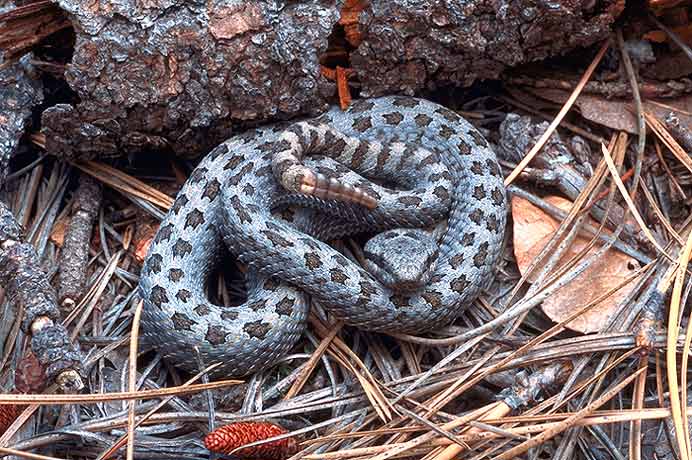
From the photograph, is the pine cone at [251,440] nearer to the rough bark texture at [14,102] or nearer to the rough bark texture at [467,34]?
the rough bark texture at [14,102]

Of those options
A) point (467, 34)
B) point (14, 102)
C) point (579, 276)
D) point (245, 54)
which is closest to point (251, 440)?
point (579, 276)

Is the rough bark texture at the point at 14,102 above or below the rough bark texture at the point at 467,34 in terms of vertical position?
above

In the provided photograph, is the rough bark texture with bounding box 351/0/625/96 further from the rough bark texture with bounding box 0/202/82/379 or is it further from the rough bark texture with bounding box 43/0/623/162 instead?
the rough bark texture with bounding box 0/202/82/379

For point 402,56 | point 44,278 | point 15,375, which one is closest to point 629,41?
point 402,56

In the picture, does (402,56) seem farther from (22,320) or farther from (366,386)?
(22,320)

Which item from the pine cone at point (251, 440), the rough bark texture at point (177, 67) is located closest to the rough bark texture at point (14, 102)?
the rough bark texture at point (177, 67)

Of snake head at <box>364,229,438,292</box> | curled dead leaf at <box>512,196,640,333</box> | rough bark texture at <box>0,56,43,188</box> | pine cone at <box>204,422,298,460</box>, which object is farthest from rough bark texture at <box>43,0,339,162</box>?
pine cone at <box>204,422,298,460</box>

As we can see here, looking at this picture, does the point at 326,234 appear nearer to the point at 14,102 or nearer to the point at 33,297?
the point at 33,297
